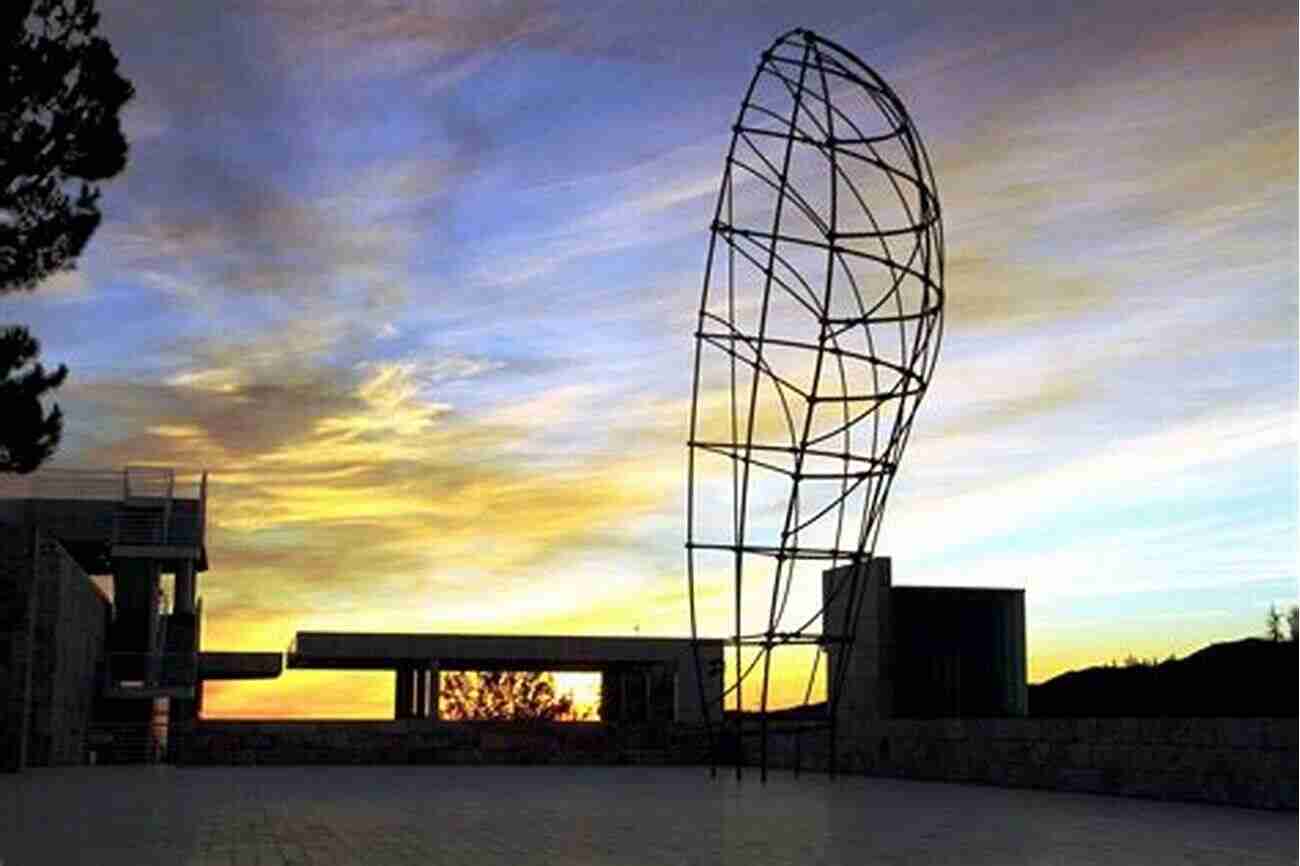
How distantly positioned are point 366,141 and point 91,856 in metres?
10.7

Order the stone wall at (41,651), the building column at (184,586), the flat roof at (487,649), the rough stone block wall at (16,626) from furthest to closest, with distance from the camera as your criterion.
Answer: the flat roof at (487,649)
the building column at (184,586)
the stone wall at (41,651)
the rough stone block wall at (16,626)

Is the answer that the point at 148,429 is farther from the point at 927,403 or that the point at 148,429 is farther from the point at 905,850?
the point at 905,850

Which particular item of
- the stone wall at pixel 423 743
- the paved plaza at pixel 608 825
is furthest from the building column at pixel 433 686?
the paved plaza at pixel 608 825

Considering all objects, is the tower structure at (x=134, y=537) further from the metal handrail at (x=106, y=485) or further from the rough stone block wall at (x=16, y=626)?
the rough stone block wall at (x=16, y=626)

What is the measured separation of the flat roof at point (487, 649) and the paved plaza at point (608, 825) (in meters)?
23.0

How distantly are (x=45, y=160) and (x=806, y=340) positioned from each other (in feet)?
47.8

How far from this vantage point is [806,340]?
2909 cm

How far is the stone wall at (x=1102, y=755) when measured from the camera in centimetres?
1716

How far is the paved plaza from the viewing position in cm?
1250

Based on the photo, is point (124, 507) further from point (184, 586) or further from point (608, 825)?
point (608, 825)

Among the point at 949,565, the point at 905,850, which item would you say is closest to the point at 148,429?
the point at 949,565

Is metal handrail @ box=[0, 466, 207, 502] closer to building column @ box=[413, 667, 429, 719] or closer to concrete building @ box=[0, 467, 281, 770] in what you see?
concrete building @ box=[0, 467, 281, 770]

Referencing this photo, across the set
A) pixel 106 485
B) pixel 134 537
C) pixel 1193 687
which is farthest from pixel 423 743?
pixel 1193 687

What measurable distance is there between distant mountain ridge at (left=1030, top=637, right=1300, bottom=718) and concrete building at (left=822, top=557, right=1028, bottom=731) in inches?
63.4
